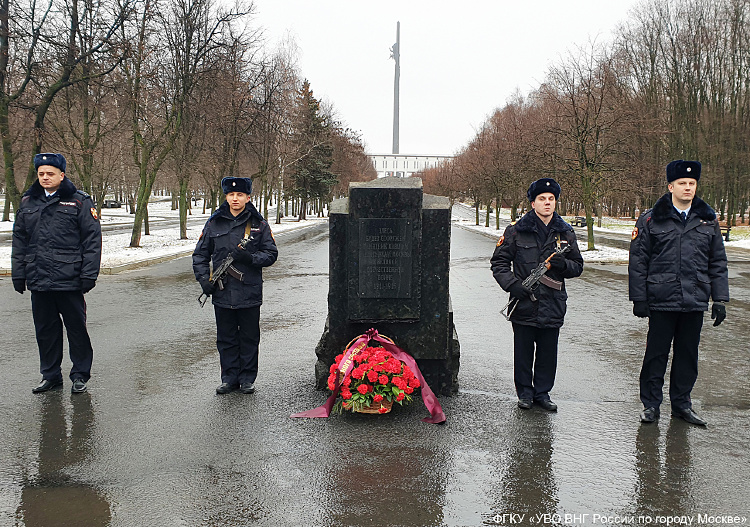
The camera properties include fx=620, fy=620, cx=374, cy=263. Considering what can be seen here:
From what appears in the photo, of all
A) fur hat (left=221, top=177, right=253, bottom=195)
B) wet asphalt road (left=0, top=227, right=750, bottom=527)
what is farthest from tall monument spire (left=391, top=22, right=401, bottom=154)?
fur hat (left=221, top=177, right=253, bottom=195)

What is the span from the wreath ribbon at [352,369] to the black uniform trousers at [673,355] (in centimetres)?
175

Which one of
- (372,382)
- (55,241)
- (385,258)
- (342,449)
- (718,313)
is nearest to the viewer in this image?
(342,449)

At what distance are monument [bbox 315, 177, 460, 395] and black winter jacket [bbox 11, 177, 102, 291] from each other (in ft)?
7.37

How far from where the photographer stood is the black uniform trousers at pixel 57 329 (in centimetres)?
574

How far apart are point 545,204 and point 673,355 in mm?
1630

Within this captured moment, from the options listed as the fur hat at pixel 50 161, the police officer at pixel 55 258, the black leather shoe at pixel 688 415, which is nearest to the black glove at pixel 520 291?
the black leather shoe at pixel 688 415

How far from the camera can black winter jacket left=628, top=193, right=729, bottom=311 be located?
4938 millimetres

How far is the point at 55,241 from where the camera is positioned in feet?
18.5

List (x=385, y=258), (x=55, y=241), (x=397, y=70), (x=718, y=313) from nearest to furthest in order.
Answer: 1. (x=718, y=313)
2. (x=385, y=258)
3. (x=55, y=241)
4. (x=397, y=70)

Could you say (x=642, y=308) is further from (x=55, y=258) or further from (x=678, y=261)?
(x=55, y=258)

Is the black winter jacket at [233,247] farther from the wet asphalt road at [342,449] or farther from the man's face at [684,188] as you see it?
the man's face at [684,188]

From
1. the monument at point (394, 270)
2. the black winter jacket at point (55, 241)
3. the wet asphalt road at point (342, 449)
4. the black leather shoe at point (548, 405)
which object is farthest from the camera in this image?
the black winter jacket at point (55, 241)

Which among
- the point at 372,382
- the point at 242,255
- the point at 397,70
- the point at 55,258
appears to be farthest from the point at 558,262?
the point at 397,70

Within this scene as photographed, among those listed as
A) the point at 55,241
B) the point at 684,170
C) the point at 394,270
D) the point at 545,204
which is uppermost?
the point at 684,170
